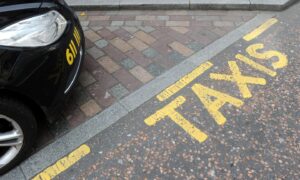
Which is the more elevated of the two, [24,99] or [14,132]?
[24,99]

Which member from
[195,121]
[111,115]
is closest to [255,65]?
[195,121]

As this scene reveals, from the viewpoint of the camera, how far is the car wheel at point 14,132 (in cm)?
218

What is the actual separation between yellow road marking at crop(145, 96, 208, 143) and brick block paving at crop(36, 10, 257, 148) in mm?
415

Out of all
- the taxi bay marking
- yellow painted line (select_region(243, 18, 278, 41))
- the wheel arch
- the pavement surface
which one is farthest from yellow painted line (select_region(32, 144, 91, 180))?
yellow painted line (select_region(243, 18, 278, 41))

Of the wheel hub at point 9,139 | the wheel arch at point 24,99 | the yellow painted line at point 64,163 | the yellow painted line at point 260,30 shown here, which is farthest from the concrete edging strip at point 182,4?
the wheel hub at point 9,139

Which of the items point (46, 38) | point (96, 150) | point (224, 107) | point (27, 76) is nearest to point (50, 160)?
point (96, 150)

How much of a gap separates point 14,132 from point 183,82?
1.66m

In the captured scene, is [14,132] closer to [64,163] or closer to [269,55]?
[64,163]

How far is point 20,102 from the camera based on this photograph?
2.27 m

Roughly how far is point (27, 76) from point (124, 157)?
0.98m

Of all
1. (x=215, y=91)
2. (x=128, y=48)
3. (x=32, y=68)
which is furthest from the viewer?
(x=128, y=48)

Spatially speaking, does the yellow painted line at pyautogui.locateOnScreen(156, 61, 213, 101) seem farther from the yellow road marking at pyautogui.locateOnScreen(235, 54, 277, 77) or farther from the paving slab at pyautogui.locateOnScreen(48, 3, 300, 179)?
the yellow road marking at pyautogui.locateOnScreen(235, 54, 277, 77)

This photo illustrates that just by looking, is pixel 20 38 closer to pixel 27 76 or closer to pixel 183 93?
pixel 27 76

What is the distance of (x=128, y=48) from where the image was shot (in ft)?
12.1
